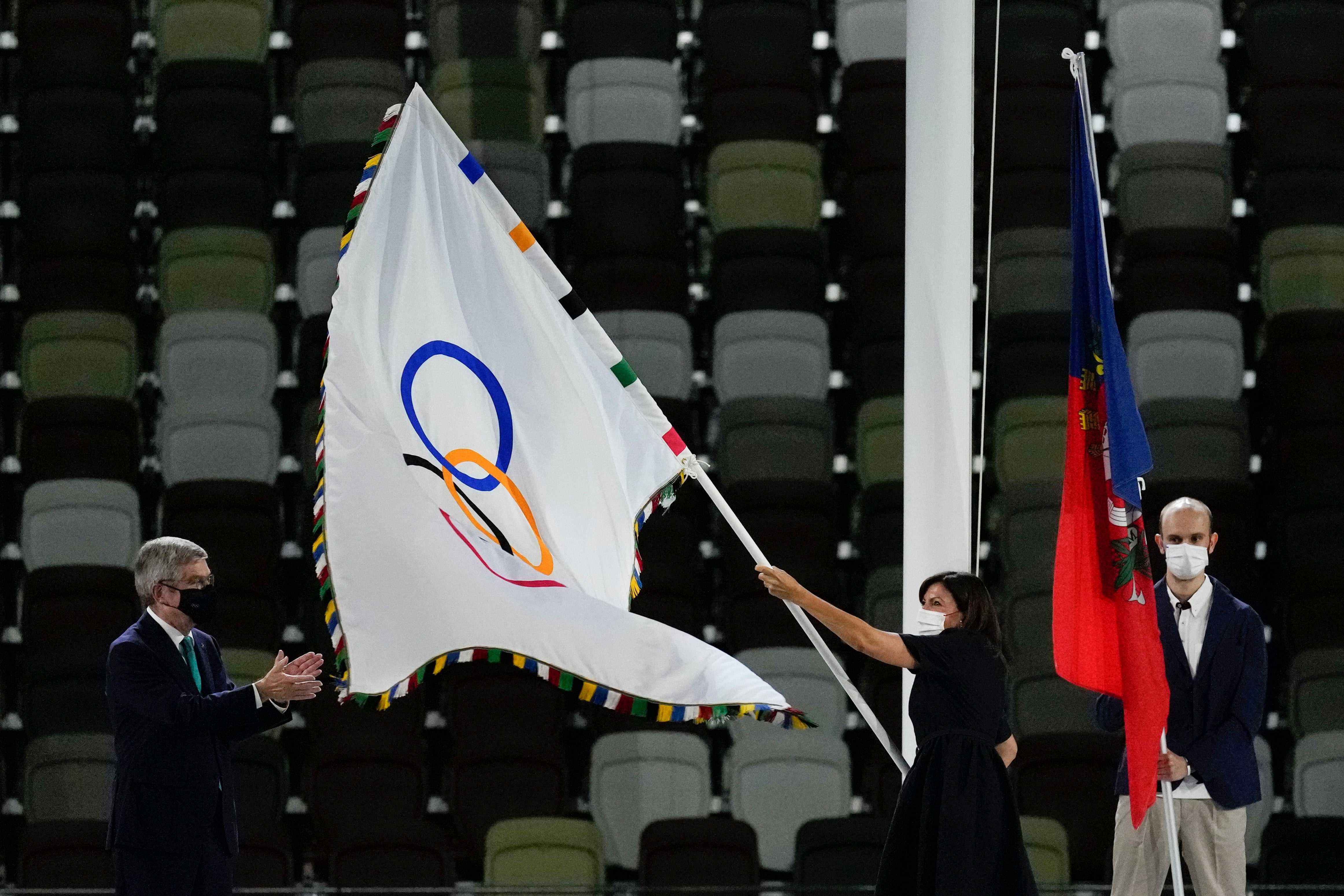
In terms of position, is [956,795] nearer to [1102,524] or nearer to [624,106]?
[1102,524]

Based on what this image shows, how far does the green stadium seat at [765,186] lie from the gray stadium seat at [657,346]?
675 millimetres

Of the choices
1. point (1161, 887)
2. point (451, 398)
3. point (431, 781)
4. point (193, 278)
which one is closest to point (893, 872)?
point (1161, 887)

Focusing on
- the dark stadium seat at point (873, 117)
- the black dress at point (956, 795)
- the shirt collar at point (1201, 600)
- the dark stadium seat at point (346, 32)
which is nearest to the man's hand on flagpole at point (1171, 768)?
the shirt collar at point (1201, 600)

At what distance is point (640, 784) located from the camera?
6.41m

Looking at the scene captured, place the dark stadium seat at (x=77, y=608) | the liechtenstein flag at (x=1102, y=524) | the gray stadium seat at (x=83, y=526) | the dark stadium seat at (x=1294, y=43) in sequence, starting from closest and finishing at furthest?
the liechtenstein flag at (x=1102, y=524)
the dark stadium seat at (x=77, y=608)
the gray stadium seat at (x=83, y=526)
the dark stadium seat at (x=1294, y=43)

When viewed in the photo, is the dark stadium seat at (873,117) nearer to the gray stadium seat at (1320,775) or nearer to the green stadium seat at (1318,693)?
the green stadium seat at (1318,693)

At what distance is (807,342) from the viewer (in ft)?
25.5

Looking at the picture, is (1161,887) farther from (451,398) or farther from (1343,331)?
(1343,331)

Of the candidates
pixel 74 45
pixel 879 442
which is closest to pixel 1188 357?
pixel 879 442

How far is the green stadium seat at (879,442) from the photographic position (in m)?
7.45

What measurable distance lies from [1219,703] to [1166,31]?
200 inches

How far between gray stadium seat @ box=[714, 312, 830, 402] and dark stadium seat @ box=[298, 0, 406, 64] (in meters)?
2.30

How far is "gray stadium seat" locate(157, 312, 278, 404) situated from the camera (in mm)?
7734

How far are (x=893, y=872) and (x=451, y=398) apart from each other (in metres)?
1.31
